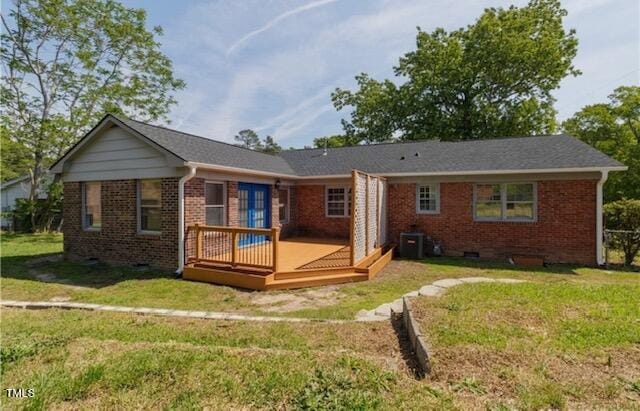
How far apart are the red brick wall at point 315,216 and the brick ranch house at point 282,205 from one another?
44cm

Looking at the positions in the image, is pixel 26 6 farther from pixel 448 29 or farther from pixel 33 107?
pixel 448 29

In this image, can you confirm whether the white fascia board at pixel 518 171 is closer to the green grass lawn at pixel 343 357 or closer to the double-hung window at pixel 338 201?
→ the double-hung window at pixel 338 201

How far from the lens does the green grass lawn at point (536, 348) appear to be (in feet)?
8.87

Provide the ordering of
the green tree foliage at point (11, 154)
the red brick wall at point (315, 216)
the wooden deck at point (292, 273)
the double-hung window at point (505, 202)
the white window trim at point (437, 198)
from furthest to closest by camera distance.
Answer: the green tree foliage at point (11, 154)
the red brick wall at point (315, 216)
the white window trim at point (437, 198)
the double-hung window at point (505, 202)
the wooden deck at point (292, 273)

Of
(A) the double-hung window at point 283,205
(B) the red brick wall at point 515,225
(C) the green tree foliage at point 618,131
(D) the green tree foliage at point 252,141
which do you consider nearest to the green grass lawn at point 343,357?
(B) the red brick wall at point 515,225

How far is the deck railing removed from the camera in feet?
25.0

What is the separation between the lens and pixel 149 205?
30.2 feet

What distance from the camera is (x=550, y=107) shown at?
26.3 metres

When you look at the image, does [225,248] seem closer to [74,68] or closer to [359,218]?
[359,218]

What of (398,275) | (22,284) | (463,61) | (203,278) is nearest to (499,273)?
(398,275)

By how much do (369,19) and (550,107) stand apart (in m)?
24.0

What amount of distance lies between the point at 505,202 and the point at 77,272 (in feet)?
45.0

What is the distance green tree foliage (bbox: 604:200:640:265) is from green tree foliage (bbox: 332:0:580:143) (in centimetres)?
1822

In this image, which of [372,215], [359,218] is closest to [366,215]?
[359,218]
